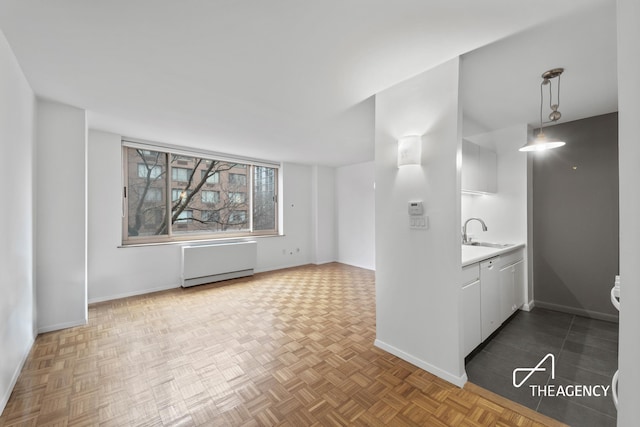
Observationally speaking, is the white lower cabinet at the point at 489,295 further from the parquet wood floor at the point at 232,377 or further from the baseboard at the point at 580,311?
the parquet wood floor at the point at 232,377

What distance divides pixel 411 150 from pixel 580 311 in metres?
3.09

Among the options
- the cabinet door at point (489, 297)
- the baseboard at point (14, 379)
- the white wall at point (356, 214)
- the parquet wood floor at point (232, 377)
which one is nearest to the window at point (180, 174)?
the parquet wood floor at point (232, 377)

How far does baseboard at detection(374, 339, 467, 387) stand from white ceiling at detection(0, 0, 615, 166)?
2312mm

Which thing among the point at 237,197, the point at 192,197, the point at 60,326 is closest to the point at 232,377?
the point at 60,326

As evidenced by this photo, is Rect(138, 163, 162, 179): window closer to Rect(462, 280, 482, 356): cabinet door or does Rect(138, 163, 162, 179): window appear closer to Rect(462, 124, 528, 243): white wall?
Rect(462, 280, 482, 356): cabinet door

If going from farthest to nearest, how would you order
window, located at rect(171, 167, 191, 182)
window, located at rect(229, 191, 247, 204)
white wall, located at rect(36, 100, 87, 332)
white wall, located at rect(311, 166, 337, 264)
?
1. white wall, located at rect(311, 166, 337, 264)
2. window, located at rect(229, 191, 247, 204)
3. window, located at rect(171, 167, 191, 182)
4. white wall, located at rect(36, 100, 87, 332)

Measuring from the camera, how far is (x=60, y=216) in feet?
8.75

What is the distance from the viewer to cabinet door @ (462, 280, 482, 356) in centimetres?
203

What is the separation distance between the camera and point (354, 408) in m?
1.63

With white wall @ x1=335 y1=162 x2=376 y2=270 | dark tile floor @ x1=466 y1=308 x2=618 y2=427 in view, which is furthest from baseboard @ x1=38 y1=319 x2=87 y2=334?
white wall @ x1=335 y1=162 x2=376 y2=270

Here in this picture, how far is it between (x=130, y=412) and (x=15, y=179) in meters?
1.95

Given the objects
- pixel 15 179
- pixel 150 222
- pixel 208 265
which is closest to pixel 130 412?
pixel 15 179

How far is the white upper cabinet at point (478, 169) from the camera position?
3.03 m

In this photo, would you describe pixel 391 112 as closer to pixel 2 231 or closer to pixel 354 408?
pixel 354 408
